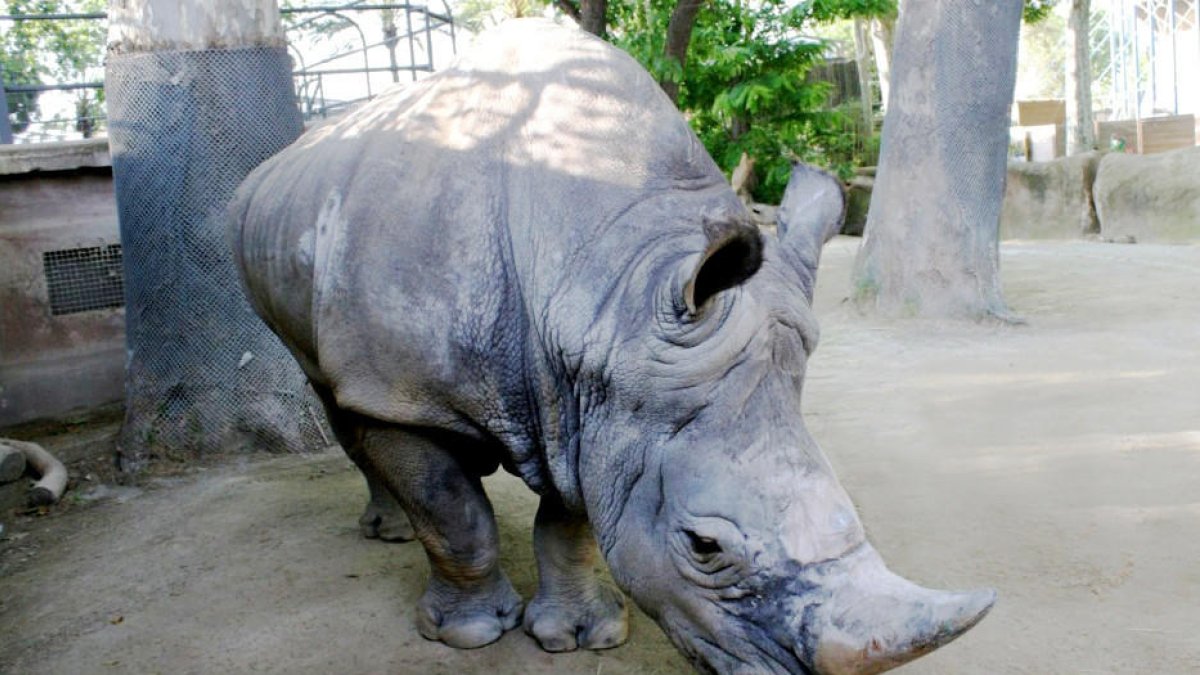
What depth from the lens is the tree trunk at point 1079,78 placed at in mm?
21672

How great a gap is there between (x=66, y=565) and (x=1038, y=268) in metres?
9.50

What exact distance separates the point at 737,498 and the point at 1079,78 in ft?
70.4


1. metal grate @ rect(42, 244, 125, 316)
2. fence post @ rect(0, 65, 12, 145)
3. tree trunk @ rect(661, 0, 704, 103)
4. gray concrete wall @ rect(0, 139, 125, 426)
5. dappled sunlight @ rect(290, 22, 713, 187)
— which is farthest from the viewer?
tree trunk @ rect(661, 0, 704, 103)

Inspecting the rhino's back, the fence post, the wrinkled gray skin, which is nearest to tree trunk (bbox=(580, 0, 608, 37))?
the fence post

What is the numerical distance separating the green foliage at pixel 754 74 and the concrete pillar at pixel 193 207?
7717mm

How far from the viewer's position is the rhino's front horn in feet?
8.54

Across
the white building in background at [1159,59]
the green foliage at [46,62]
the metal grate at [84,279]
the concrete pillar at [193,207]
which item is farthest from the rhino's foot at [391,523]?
the white building in background at [1159,59]

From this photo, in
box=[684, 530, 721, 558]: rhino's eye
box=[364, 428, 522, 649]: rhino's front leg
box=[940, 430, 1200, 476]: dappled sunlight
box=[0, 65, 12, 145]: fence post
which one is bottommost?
box=[940, 430, 1200, 476]: dappled sunlight

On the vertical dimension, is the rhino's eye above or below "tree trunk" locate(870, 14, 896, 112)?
below

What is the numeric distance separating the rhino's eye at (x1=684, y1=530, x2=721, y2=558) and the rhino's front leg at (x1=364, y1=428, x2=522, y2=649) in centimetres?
113

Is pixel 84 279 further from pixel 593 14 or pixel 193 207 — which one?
pixel 593 14

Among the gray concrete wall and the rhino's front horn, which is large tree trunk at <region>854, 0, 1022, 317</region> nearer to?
the gray concrete wall

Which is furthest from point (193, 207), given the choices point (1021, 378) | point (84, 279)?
point (1021, 378)

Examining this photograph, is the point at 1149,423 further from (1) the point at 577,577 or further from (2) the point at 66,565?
(2) the point at 66,565
